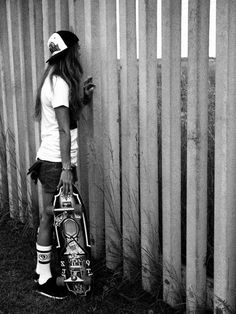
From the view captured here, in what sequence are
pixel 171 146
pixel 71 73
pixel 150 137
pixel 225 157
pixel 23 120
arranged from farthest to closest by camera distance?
1. pixel 23 120
2. pixel 71 73
3. pixel 150 137
4. pixel 171 146
5. pixel 225 157

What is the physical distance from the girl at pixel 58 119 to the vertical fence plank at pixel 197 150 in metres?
0.98

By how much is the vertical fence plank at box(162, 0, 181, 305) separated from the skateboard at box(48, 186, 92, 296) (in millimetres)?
631

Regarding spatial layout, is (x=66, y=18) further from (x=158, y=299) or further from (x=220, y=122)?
(x=158, y=299)

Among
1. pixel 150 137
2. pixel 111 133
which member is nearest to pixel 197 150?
pixel 150 137

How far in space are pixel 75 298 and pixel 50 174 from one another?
3.07 ft

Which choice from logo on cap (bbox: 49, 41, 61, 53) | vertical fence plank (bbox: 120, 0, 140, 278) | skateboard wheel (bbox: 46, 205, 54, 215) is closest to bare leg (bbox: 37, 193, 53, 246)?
skateboard wheel (bbox: 46, 205, 54, 215)

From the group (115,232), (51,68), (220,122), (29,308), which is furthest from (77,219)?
(220,122)

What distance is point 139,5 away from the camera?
3.57 meters

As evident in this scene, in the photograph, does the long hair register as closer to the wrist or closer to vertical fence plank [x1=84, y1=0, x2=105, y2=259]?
vertical fence plank [x1=84, y1=0, x2=105, y2=259]

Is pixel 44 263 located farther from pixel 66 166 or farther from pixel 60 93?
pixel 60 93

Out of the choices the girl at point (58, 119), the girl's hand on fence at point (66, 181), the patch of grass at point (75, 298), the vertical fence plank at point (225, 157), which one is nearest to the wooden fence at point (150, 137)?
the vertical fence plank at point (225, 157)

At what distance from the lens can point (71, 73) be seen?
12.9 ft

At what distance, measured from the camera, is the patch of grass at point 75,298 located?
3811 mm

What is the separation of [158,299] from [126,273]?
42cm
